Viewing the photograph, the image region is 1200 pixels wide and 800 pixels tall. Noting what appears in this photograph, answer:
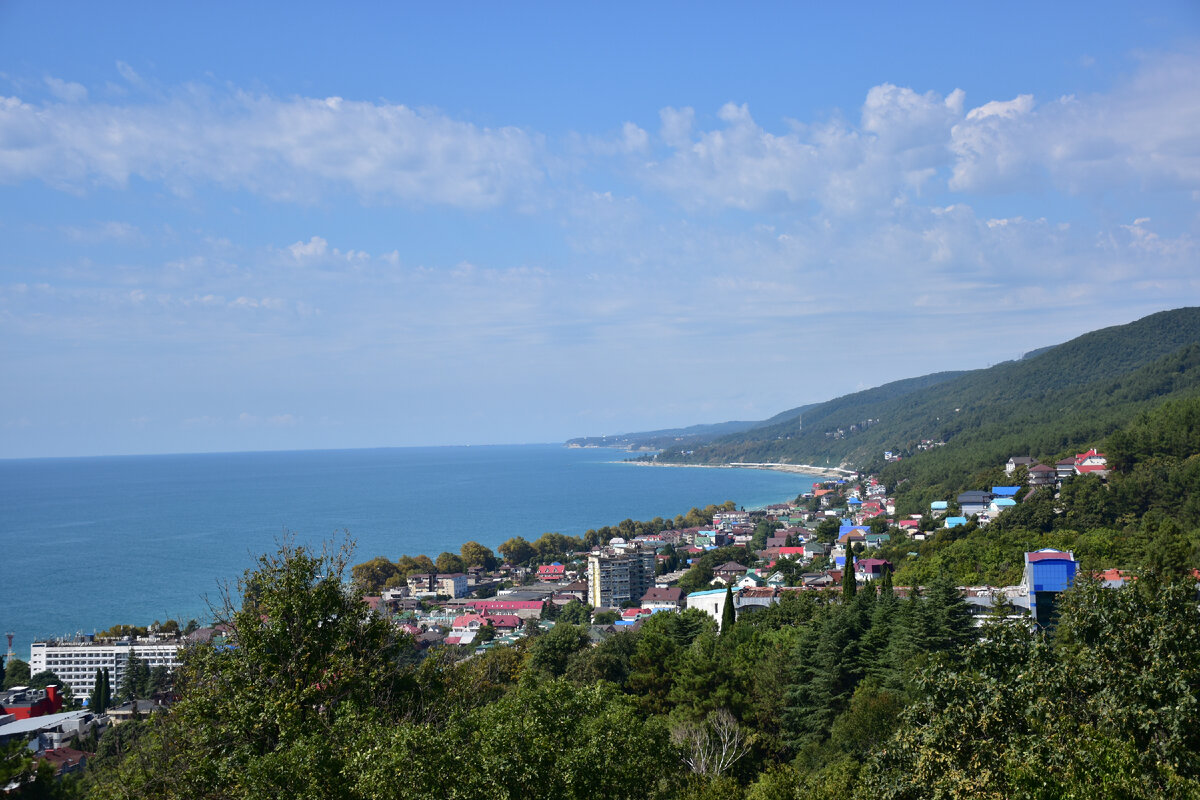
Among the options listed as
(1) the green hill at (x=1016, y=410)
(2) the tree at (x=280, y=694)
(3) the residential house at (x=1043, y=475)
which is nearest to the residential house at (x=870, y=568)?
(3) the residential house at (x=1043, y=475)

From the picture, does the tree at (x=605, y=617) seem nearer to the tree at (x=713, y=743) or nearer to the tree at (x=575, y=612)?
the tree at (x=575, y=612)

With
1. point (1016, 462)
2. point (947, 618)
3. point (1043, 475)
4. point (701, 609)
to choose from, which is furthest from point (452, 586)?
point (1016, 462)

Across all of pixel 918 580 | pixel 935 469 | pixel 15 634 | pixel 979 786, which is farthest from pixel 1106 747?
pixel 935 469

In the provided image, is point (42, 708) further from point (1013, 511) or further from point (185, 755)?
point (1013, 511)

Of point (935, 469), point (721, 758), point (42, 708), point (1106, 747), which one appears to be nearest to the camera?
point (1106, 747)

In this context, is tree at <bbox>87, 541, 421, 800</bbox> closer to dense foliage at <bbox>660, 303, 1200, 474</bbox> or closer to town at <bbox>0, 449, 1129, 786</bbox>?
town at <bbox>0, 449, 1129, 786</bbox>
